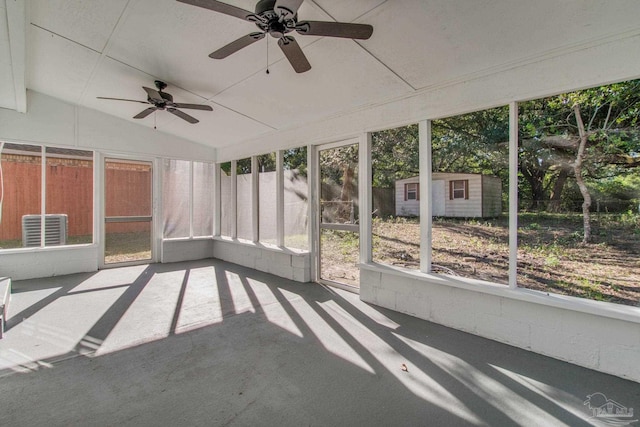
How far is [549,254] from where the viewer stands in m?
2.68

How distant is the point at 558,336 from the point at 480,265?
0.84m

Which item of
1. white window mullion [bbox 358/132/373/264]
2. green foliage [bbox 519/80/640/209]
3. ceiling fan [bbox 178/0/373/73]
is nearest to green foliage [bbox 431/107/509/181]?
green foliage [bbox 519/80/640/209]

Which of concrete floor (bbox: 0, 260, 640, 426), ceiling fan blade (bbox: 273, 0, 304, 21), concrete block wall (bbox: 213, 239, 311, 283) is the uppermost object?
ceiling fan blade (bbox: 273, 0, 304, 21)

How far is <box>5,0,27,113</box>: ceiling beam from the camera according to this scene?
2.40 metres

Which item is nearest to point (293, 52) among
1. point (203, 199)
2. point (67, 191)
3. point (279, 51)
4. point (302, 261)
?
point (279, 51)

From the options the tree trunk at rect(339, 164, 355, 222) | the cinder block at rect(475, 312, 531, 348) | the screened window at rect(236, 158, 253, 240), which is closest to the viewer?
the cinder block at rect(475, 312, 531, 348)

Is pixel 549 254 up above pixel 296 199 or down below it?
below

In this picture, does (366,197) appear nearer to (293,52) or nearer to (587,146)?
(293,52)

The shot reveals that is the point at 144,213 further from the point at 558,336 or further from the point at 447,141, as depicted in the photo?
the point at 558,336

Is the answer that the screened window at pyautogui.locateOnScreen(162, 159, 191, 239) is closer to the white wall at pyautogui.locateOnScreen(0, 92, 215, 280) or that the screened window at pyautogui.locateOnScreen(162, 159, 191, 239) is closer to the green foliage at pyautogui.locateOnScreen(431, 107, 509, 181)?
the white wall at pyautogui.locateOnScreen(0, 92, 215, 280)

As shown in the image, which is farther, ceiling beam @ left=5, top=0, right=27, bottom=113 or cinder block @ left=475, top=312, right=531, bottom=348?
cinder block @ left=475, top=312, right=531, bottom=348

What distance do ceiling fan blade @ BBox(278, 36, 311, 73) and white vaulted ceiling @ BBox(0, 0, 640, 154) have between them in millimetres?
402

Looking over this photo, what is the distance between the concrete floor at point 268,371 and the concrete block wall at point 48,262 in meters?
1.58

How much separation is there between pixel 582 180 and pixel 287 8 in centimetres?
278
